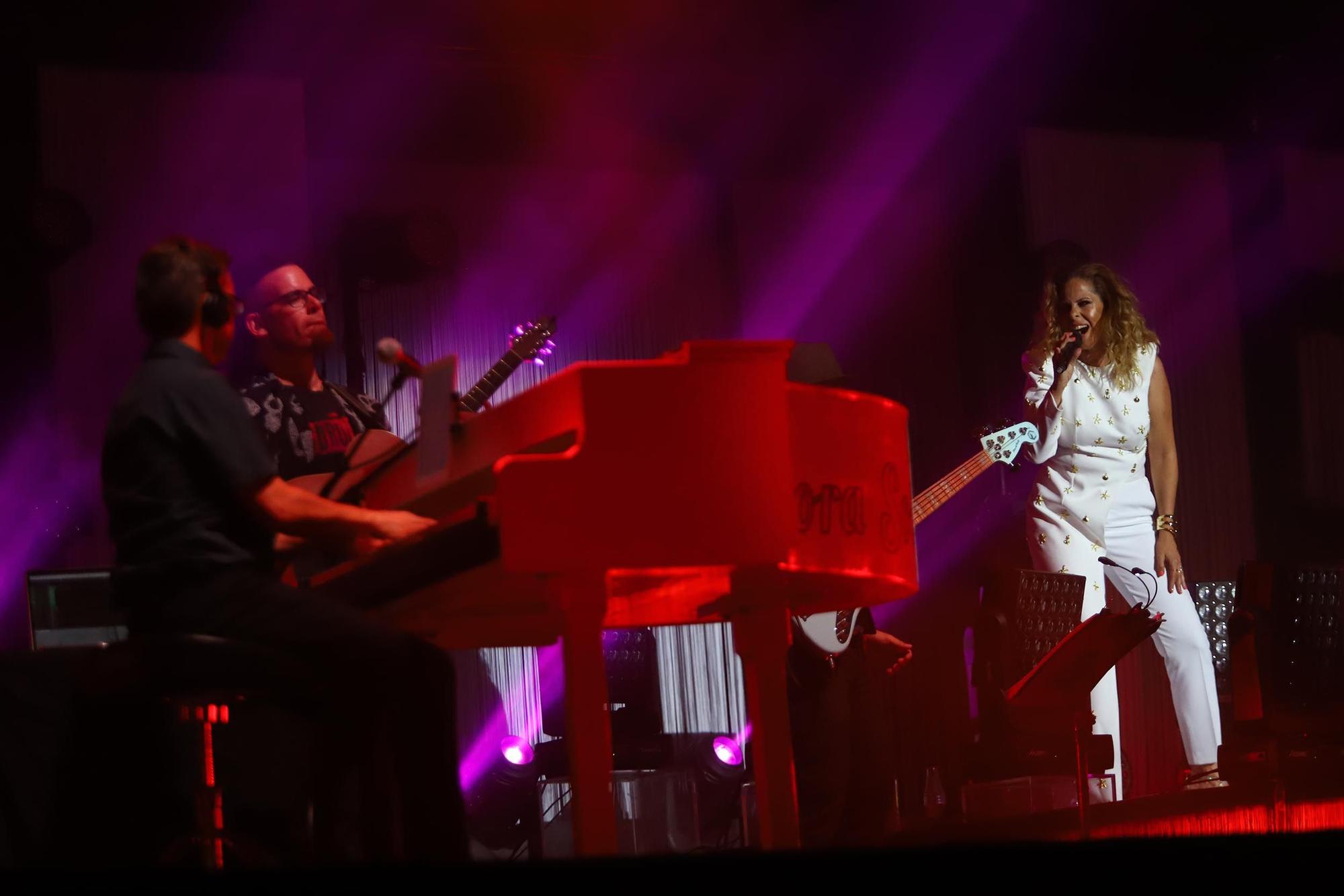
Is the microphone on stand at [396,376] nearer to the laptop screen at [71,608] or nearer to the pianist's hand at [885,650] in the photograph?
the laptop screen at [71,608]

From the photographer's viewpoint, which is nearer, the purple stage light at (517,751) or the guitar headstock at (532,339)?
the guitar headstock at (532,339)

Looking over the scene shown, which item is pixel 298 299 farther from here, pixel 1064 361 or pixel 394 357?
pixel 1064 361

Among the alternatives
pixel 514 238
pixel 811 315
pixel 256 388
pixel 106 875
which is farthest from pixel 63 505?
pixel 106 875

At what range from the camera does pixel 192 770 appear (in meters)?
3.73

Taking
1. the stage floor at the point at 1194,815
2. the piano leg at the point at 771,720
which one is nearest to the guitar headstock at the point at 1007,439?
the stage floor at the point at 1194,815

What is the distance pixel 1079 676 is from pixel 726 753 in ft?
7.37

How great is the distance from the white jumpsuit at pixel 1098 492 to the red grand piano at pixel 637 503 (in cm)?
268

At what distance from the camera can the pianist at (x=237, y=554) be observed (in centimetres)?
281

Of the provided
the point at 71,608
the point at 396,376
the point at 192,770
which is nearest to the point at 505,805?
the point at 71,608

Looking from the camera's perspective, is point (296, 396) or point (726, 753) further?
point (726, 753)

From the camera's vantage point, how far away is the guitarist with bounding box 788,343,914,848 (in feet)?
15.9

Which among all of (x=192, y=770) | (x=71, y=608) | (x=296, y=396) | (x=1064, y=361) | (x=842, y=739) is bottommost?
(x=842, y=739)

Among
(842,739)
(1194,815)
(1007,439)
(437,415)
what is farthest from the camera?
(1007,439)

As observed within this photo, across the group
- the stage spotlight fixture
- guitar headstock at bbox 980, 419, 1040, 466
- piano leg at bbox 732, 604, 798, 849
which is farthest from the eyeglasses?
guitar headstock at bbox 980, 419, 1040, 466
